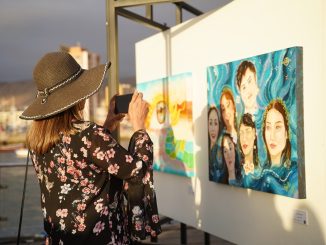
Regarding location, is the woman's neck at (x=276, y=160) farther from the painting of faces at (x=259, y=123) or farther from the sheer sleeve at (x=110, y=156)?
the sheer sleeve at (x=110, y=156)

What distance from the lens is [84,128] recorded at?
231cm

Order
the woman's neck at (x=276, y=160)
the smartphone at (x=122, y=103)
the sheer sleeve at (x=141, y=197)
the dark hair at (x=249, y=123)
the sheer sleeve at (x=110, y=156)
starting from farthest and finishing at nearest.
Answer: the dark hair at (x=249, y=123), the woman's neck at (x=276, y=160), the smartphone at (x=122, y=103), the sheer sleeve at (x=141, y=197), the sheer sleeve at (x=110, y=156)

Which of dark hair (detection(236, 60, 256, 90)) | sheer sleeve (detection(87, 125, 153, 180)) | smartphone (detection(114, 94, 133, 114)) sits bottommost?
sheer sleeve (detection(87, 125, 153, 180))

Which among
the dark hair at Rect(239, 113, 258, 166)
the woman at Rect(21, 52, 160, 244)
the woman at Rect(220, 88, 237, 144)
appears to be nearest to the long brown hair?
the woman at Rect(21, 52, 160, 244)

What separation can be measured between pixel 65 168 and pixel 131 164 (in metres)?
0.30

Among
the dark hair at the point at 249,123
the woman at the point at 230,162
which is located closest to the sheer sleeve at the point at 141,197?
the dark hair at the point at 249,123

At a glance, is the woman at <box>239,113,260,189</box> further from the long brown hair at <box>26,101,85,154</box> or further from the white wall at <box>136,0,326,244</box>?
the long brown hair at <box>26,101,85,154</box>

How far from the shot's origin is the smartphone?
2736mm

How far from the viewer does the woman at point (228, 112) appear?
13.3ft

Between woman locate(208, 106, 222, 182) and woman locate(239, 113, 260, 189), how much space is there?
1.22 feet

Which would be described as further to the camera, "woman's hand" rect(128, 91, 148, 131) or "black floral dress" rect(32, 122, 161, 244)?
→ "woman's hand" rect(128, 91, 148, 131)

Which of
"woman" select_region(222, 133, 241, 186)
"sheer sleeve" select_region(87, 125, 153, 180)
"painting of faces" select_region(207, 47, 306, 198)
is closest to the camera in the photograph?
"sheer sleeve" select_region(87, 125, 153, 180)

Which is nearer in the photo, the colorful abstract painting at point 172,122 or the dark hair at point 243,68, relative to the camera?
the dark hair at point 243,68

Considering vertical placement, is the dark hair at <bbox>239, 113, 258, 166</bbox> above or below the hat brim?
below
